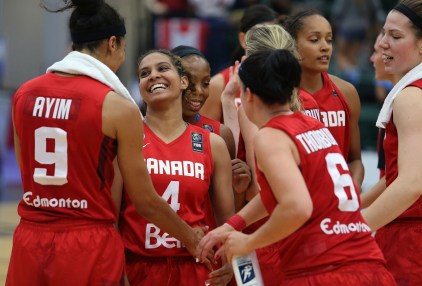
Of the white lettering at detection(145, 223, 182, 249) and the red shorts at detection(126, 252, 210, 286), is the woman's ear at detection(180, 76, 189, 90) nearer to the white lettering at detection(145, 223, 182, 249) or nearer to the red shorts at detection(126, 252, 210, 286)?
the white lettering at detection(145, 223, 182, 249)

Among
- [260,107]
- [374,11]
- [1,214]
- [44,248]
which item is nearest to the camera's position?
[260,107]

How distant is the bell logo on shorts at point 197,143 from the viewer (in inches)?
195

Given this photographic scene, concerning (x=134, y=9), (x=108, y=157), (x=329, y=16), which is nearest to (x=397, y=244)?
(x=108, y=157)

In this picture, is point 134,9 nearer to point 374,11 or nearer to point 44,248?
point 374,11

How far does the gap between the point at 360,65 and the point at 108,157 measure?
29.9ft

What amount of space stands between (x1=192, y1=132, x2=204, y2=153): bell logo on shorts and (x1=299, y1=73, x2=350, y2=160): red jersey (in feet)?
3.12

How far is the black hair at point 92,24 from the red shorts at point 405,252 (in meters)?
1.72

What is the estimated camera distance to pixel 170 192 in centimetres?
482

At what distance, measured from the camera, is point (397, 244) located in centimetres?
481

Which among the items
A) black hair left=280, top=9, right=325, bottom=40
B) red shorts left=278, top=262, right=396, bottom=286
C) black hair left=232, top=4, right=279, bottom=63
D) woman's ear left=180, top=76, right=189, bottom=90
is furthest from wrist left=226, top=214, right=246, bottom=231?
black hair left=232, top=4, right=279, bottom=63

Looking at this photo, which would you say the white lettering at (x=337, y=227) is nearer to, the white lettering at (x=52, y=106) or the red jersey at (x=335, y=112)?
the white lettering at (x=52, y=106)

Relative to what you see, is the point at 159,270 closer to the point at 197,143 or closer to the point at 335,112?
the point at 197,143

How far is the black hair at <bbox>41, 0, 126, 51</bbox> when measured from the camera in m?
4.41

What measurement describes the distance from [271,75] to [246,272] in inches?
33.2
